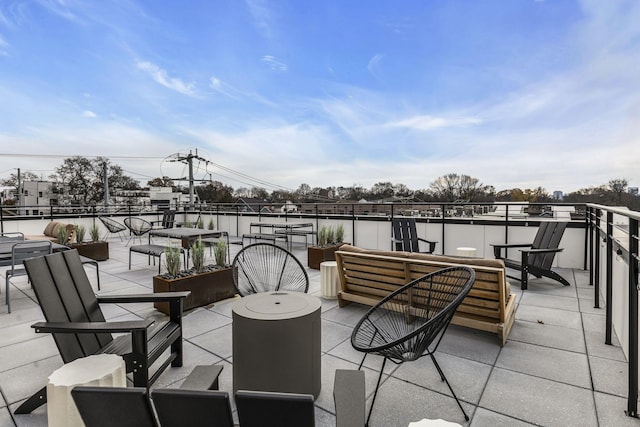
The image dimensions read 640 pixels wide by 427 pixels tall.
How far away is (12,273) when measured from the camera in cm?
374

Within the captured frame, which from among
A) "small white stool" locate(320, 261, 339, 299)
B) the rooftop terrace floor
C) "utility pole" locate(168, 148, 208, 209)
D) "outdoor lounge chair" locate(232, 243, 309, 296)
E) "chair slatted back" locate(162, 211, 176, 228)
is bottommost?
the rooftop terrace floor

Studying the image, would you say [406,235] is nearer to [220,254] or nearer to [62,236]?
[220,254]

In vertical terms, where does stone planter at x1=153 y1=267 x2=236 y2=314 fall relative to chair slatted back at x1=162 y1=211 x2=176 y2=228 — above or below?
below

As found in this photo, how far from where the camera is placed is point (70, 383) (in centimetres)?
151

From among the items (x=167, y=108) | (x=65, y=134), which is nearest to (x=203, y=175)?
(x=65, y=134)

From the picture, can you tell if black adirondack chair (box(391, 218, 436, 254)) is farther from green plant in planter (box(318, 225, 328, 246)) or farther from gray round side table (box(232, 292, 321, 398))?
gray round side table (box(232, 292, 321, 398))

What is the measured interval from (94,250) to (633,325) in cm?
786

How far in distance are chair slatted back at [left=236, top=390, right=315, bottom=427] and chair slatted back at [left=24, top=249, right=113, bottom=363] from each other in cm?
182

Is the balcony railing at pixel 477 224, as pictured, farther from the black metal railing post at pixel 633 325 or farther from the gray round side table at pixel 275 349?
the gray round side table at pixel 275 349

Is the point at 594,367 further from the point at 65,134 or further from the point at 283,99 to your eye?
the point at 65,134

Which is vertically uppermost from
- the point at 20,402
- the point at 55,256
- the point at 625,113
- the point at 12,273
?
the point at 625,113

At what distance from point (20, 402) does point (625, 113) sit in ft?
47.0

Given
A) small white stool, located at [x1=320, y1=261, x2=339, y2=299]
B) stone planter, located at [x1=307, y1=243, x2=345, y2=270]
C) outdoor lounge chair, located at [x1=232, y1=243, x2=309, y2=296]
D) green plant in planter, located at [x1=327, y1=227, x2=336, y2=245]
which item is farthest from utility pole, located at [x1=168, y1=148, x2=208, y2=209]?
outdoor lounge chair, located at [x1=232, y1=243, x2=309, y2=296]

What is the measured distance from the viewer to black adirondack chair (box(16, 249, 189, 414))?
188cm
